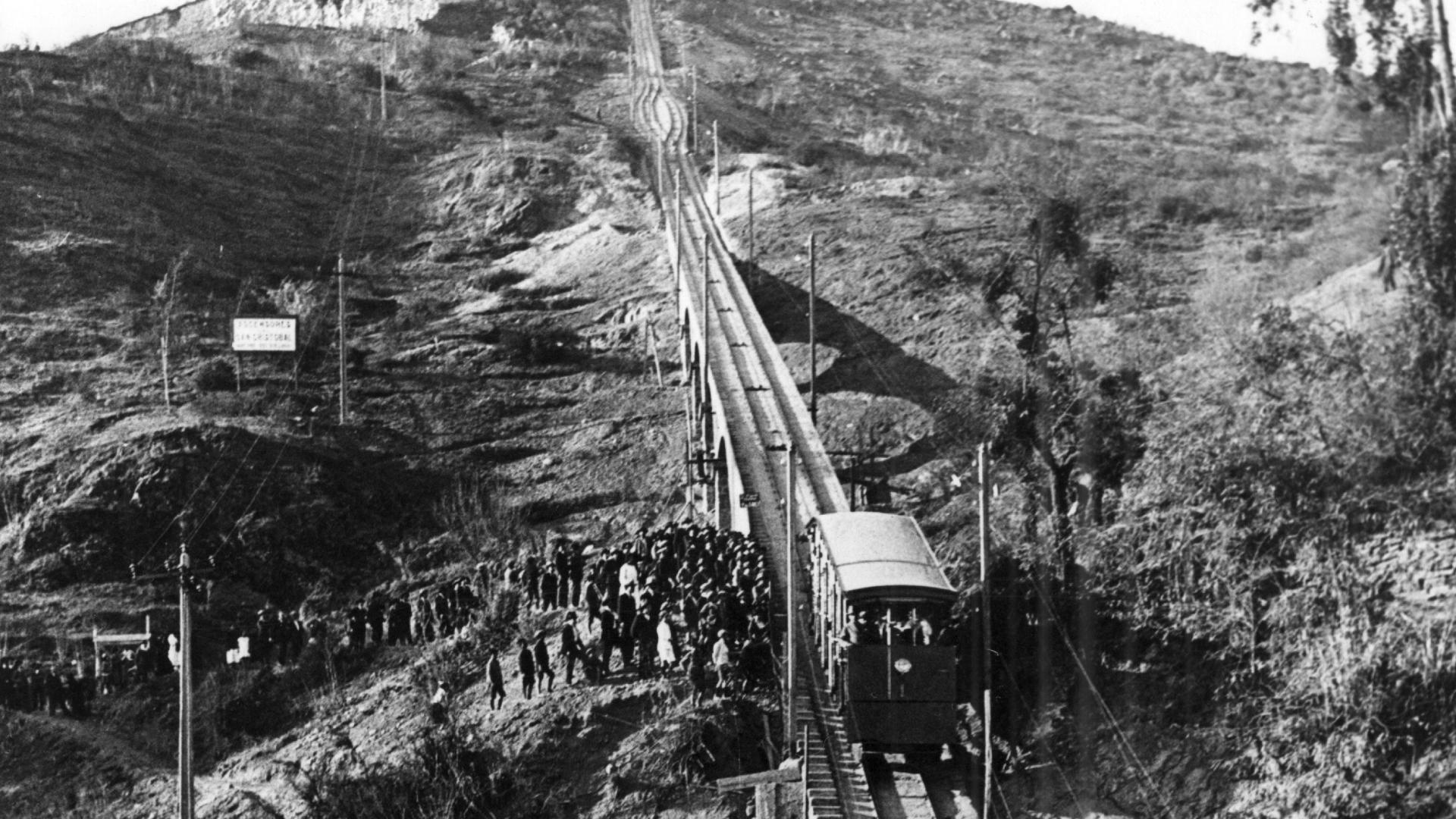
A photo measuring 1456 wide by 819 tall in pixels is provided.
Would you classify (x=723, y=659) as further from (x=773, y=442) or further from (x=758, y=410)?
(x=758, y=410)

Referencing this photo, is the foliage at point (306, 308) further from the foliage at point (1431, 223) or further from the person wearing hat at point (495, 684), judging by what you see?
the foliage at point (1431, 223)

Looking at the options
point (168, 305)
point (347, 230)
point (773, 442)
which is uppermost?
point (347, 230)

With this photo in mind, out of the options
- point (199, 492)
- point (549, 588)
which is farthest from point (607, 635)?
point (199, 492)

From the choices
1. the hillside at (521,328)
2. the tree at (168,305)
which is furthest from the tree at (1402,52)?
the tree at (168,305)

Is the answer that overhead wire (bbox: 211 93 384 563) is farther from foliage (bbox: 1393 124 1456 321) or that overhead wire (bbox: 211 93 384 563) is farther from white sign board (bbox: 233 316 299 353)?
foliage (bbox: 1393 124 1456 321)

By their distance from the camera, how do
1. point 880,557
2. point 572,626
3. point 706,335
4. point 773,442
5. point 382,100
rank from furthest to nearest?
point 382,100
point 706,335
point 773,442
point 572,626
point 880,557

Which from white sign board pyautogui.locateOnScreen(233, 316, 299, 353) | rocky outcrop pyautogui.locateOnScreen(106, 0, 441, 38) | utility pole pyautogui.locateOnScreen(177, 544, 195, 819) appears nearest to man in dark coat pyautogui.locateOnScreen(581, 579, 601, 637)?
utility pole pyautogui.locateOnScreen(177, 544, 195, 819)

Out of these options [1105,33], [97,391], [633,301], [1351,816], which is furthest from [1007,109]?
[1351,816]
